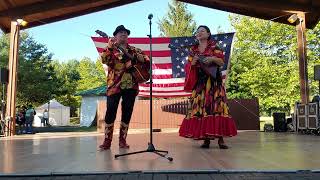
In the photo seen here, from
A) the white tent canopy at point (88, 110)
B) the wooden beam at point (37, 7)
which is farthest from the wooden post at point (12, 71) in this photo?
the white tent canopy at point (88, 110)

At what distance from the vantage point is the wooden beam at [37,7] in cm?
1183

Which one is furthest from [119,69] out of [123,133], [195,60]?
[195,60]

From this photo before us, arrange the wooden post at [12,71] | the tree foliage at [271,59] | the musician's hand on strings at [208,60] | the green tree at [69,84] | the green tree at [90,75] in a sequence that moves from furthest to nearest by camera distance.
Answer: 1. the green tree at [90,75]
2. the green tree at [69,84]
3. the tree foliage at [271,59]
4. the wooden post at [12,71]
5. the musician's hand on strings at [208,60]

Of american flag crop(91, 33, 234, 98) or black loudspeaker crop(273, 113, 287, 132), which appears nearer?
Result: american flag crop(91, 33, 234, 98)

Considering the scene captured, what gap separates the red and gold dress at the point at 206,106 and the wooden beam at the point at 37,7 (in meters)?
7.41

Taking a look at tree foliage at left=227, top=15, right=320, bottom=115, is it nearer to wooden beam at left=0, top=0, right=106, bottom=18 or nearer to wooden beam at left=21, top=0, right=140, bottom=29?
wooden beam at left=21, top=0, right=140, bottom=29

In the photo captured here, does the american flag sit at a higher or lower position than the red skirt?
higher

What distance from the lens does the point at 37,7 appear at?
39.2 ft

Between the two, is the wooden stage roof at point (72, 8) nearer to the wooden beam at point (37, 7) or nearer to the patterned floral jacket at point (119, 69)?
the wooden beam at point (37, 7)

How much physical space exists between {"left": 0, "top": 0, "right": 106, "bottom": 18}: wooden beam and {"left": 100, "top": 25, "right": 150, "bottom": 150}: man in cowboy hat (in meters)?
7.46

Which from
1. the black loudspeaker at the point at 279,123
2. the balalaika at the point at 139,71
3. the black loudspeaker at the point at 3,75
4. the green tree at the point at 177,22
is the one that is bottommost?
the black loudspeaker at the point at 279,123

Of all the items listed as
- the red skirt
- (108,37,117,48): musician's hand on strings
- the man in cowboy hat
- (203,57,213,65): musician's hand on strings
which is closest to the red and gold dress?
the red skirt

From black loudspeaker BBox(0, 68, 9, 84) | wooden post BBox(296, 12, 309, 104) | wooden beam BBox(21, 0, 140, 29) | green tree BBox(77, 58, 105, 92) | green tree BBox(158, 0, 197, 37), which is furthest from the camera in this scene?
green tree BBox(77, 58, 105, 92)

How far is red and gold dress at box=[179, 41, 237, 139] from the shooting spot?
5.43m
